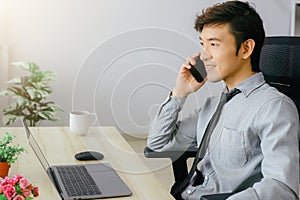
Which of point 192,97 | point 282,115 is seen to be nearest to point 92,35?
point 192,97

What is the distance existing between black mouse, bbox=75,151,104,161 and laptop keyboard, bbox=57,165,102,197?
0.24 ft

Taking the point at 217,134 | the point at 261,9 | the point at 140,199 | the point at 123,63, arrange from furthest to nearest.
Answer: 1. the point at 261,9
2. the point at 123,63
3. the point at 217,134
4. the point at 140,199

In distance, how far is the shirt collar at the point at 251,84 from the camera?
1562 mm

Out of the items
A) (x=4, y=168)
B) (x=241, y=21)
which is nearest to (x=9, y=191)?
(x=4, y=168)

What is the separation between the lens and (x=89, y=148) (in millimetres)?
1745

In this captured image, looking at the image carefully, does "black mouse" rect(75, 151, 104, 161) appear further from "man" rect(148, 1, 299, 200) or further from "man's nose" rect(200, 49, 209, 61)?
"man's nose" rect(200, 49, 209, 61)

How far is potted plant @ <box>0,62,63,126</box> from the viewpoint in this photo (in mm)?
3174

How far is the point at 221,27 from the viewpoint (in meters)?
1.58

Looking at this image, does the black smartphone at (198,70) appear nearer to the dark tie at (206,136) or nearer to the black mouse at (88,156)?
the dark tie at (206,136)

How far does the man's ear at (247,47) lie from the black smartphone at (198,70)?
21 centimetres

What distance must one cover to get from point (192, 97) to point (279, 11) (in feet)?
7.51

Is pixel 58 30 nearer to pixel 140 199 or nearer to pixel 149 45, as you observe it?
pixel 149 45

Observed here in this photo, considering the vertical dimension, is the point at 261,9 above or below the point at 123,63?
above

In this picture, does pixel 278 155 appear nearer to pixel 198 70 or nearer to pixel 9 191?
pixel 198 70
